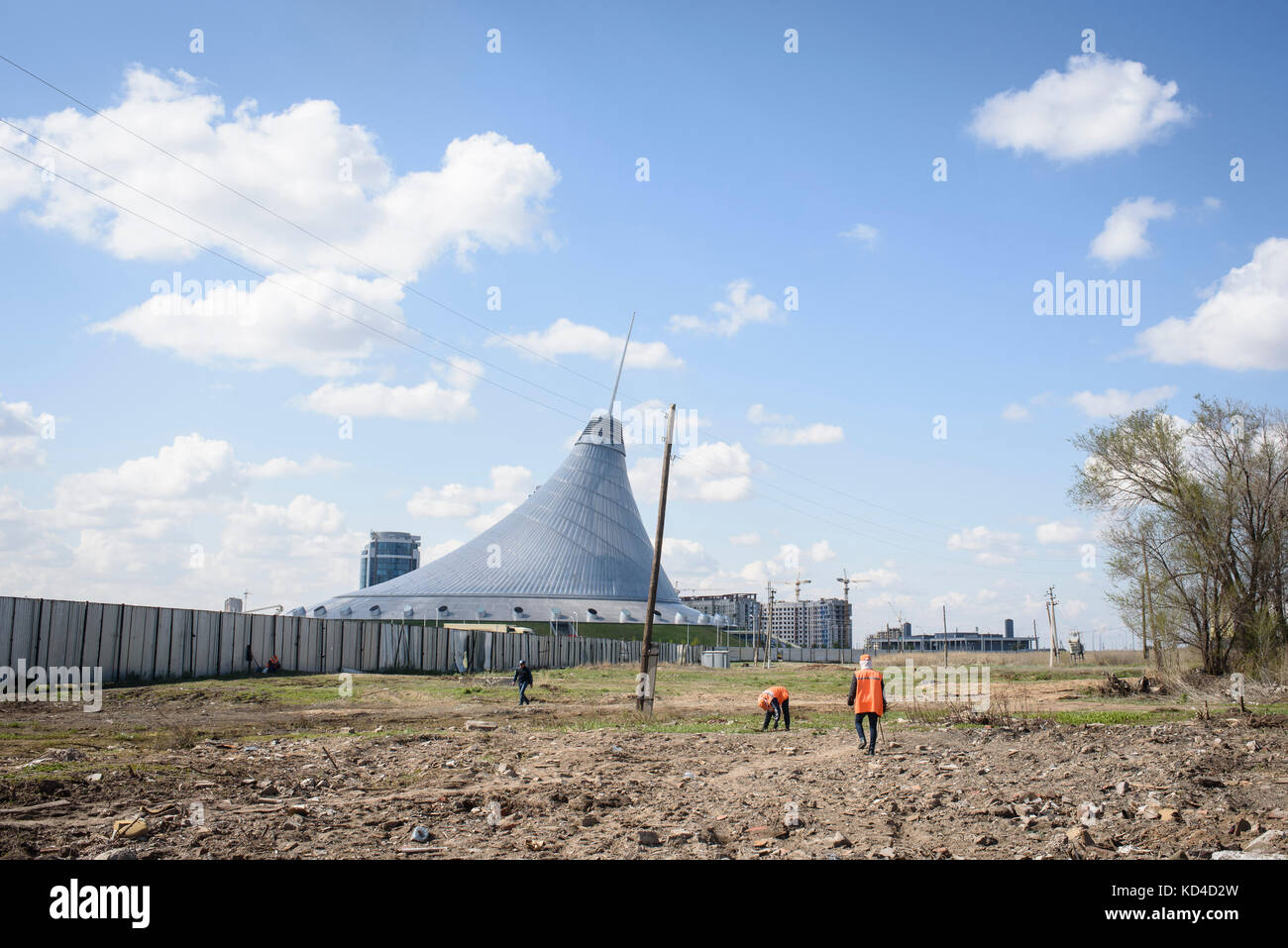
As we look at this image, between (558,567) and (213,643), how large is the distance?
190 ft

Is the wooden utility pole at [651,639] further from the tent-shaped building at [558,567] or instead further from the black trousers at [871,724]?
the tent-shaped building at [558,567]

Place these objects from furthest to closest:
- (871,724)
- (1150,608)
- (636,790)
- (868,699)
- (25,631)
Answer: (1150,608)
(25,631)
(868,699)
(871,724)
(636,790)

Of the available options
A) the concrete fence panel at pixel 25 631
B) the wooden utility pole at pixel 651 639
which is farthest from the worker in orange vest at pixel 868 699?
the concrete fence panel at pixel 25 631

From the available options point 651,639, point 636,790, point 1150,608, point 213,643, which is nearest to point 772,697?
point 651,639

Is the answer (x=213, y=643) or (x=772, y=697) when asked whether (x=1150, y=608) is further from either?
(x=213, y=643)

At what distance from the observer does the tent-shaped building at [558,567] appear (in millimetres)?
83438

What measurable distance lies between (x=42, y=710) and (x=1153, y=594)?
31.4 meters

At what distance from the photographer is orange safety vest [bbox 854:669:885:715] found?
504 inches

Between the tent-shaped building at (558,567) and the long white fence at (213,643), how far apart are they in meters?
33.2

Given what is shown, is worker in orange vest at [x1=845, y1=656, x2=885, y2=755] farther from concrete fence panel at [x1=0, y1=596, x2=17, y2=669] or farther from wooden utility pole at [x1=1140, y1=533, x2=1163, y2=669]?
concrete fence panel at [x1=0, y1=596, x2=17, y2=669]

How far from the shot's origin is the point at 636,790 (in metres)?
9.90

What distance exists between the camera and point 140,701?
22.9 m

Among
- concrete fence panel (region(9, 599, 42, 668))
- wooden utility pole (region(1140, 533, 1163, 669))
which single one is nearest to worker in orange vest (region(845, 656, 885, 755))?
wooden utility pole (region(1140, 533, 1163, 669))
